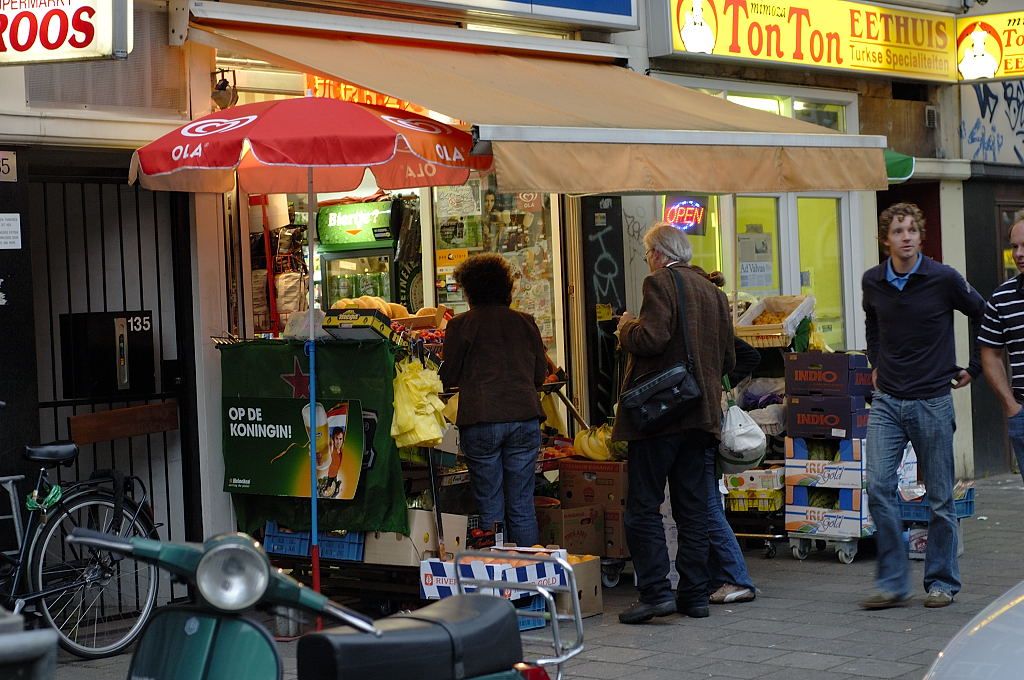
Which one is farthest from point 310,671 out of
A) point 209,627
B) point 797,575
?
point 797,575

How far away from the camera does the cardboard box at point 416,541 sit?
758 cm

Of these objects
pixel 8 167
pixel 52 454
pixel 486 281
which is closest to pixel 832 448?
pixel 486 281

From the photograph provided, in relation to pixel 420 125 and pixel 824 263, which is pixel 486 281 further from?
pixel 824 263

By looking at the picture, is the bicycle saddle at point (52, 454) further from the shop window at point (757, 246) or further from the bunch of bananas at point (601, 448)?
the shop window at point (757, 246)

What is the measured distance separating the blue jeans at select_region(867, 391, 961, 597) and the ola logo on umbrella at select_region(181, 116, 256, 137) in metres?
3.66

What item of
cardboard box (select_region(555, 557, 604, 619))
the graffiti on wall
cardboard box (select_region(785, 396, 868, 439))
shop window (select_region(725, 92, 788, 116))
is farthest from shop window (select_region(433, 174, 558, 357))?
the graffiti on wall

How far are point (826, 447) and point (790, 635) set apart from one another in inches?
95.8

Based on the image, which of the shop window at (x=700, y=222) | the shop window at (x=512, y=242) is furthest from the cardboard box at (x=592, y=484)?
the shop window at (x=700, y=222)

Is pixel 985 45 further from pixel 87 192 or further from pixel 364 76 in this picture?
pixel 87 192

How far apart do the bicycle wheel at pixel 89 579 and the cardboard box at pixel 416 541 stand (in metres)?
1.18

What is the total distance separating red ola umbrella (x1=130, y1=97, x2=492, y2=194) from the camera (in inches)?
265

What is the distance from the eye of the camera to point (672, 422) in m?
7.45

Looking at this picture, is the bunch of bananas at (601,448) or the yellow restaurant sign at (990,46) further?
the yellow restaurant sign at (990,46)

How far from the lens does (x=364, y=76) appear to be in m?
7.92
